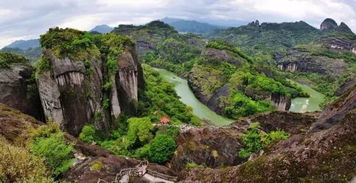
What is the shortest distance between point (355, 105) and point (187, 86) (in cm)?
10529

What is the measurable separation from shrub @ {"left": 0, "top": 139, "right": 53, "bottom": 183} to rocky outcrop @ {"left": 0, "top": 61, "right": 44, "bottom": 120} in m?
30.8

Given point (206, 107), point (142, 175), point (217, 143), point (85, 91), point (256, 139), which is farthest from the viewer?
point (206, 107)

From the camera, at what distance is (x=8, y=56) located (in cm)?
5916

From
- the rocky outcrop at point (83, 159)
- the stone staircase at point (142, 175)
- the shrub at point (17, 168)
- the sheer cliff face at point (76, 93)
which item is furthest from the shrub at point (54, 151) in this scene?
the sheer cliff face at point (76, 93)

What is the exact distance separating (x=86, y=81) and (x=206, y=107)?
53.2 m

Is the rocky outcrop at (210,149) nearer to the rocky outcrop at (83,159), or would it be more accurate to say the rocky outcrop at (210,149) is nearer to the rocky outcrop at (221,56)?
the rocky outcrop at (83,159)

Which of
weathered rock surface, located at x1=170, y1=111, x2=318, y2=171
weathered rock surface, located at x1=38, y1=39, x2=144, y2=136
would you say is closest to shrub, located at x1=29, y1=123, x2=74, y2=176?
weathered rock surface, located at x1=170, y1=111, x2=318, y2=171

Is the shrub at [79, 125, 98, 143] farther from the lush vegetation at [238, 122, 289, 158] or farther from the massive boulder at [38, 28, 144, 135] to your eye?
the lush vegetation at [238, 122, 289, 158]

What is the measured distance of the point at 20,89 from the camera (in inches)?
2304

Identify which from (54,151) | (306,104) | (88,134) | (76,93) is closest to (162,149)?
(88,134)

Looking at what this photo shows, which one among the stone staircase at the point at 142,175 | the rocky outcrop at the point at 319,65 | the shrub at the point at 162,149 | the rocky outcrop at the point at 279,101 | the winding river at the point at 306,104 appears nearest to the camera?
the stone staircase at the point at 142,175

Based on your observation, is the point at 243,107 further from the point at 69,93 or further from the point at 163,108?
the point at 69,93

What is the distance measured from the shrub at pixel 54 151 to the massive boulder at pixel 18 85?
22.2 m

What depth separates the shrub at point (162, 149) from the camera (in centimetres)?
4994
